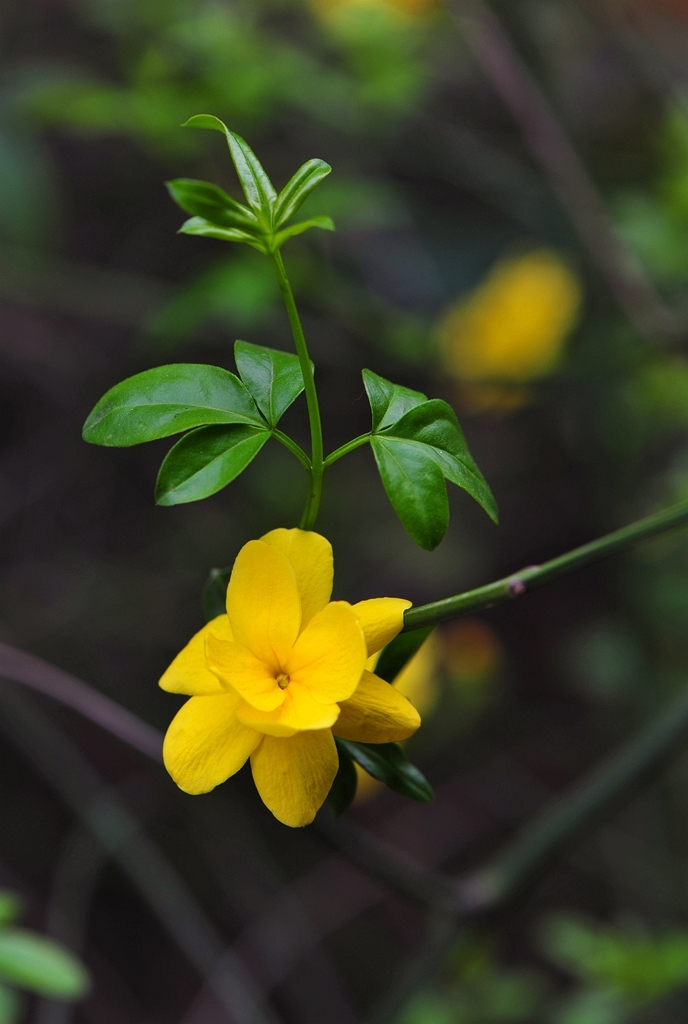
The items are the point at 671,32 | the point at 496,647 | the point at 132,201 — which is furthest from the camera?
the point at 671,32

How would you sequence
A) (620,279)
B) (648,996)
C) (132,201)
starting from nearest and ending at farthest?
(648,996) → (620,279) → (132,201)

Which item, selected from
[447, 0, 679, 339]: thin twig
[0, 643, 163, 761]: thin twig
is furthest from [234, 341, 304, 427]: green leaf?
[447, 0, 679, 339]: thin twig

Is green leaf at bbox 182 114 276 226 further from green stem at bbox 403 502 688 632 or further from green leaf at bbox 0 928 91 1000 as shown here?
green leaf at bbox 0 928 91 1000

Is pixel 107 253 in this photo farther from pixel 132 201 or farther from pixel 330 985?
pixel 330 985

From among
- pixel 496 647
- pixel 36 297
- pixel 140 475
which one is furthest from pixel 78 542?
pixel 496 647

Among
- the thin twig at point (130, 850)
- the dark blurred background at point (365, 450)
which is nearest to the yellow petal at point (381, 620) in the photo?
the dark blurred background at point (365, 450)
